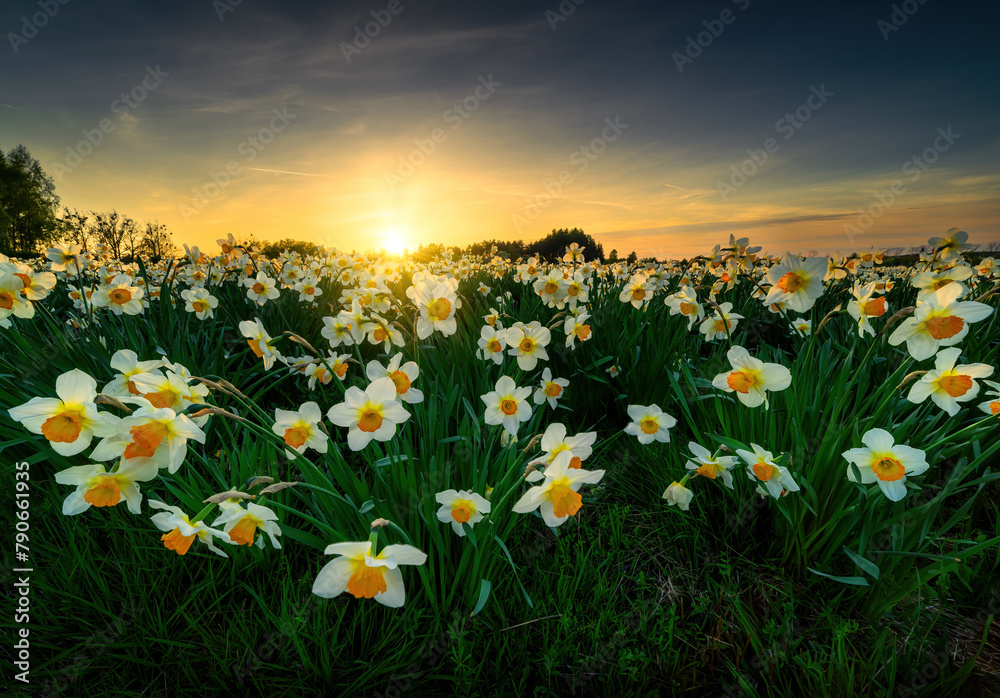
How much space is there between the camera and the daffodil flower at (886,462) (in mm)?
1488

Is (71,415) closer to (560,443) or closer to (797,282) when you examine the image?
(560,443)

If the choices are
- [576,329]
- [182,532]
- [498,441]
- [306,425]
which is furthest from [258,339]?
[576,329]

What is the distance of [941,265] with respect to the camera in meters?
3.15

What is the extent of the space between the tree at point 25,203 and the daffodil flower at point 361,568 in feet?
175

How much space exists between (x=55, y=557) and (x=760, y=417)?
3107 millimetres

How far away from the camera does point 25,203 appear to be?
1578 inches

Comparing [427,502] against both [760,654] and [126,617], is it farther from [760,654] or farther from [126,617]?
[760,654]

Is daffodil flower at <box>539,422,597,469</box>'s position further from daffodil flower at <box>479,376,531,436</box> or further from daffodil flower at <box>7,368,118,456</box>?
daffodil flower at <box>7,368,118,456</box>

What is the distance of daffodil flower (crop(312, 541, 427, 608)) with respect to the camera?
45.5 inches

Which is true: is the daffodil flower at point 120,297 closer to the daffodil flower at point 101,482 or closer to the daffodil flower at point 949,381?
the daffodil flower at point 101,482

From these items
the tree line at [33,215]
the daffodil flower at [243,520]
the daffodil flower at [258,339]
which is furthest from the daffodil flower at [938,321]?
the tree line at [33,215]

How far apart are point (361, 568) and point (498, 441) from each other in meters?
1.19

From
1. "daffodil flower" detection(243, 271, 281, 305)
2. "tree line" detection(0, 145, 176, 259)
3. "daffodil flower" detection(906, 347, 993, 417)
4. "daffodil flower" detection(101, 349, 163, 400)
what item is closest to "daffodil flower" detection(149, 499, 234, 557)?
"daffodil flower" detection(101, 349, 163, 400)

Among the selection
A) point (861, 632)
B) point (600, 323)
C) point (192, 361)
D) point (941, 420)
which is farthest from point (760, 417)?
point (192, 361)
